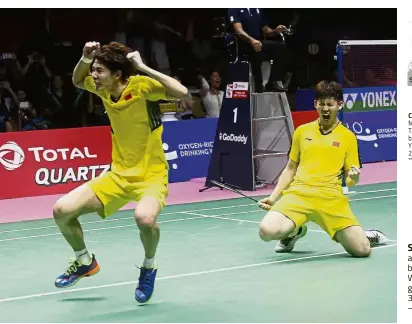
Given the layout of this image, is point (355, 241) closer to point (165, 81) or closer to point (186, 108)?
point (165, 81)

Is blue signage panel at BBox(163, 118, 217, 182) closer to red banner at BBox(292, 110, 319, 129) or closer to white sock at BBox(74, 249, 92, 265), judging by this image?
red banner at BBox(292, 110, 319, 129)

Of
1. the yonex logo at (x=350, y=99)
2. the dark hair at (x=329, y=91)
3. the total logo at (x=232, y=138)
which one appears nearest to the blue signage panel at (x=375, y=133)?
the yonex logo at (x=350, y=99)

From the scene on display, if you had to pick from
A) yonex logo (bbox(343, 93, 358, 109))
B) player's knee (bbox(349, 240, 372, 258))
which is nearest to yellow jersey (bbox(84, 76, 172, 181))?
player's knee (bbox(349, 240, 372, 258))

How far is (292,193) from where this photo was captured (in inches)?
321

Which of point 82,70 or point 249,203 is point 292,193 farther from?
point 249,203

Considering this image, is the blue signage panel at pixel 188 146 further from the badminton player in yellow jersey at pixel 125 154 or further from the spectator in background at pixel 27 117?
the badminton player in yellow jersey at pixel 125 154

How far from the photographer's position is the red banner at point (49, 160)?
40.8 ft

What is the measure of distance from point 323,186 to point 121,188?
2.08 m

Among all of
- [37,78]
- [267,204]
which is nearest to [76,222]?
[267,204]

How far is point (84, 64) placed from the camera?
685cm

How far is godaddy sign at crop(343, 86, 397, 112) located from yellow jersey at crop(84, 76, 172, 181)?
8.25 m

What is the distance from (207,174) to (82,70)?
21.0 feet

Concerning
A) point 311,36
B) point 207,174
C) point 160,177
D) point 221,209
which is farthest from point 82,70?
point 311,36

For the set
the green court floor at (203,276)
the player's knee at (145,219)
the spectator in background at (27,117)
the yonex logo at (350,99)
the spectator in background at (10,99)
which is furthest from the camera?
the spectator in background at (10,99)
